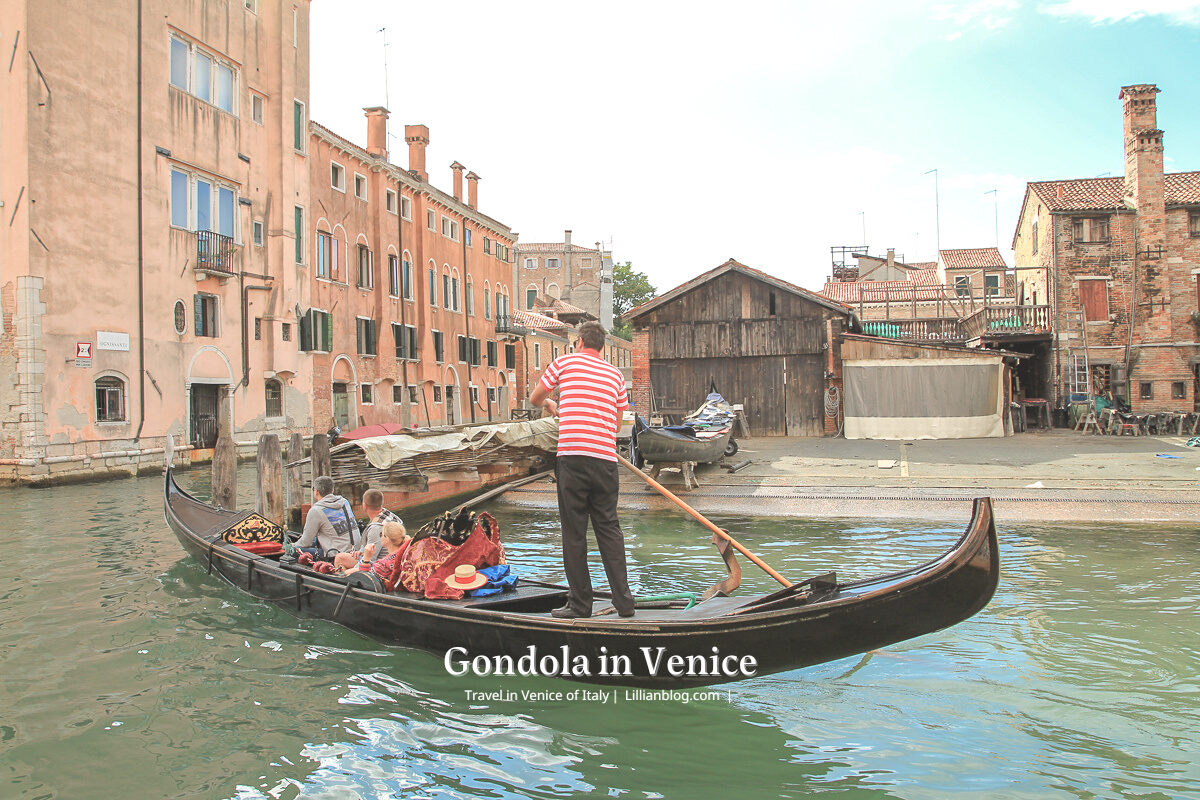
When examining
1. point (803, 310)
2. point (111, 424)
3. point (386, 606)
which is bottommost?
point (386, 606)

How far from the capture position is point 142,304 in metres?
16.5

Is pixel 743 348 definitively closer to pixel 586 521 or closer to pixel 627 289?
pixel 586 521

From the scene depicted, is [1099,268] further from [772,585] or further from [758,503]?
[772,585]

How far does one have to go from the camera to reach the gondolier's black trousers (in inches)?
174

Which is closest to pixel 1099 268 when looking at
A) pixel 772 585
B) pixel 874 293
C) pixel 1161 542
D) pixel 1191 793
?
pixel 874 293

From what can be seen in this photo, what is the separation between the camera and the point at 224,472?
947 centimetres

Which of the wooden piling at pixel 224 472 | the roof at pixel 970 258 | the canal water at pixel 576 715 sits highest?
the roof at pixel 970 258

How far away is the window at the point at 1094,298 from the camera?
73.2 feet

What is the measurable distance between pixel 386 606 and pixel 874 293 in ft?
96.6

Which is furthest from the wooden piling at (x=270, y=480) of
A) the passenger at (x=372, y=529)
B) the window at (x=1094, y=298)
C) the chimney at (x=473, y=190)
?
the chimney at (x=473, y=190)

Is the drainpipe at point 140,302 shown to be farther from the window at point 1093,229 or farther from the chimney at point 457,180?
the window at point 1093,229

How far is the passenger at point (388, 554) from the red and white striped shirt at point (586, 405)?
1.85 meters

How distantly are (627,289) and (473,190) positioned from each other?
70.1ft

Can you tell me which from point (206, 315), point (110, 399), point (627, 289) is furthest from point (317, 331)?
point (627, 289)
